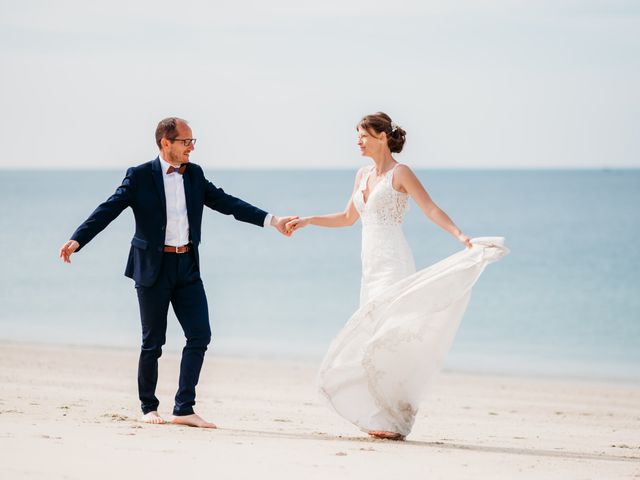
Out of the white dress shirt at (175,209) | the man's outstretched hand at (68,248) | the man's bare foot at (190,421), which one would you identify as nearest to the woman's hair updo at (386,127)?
the white dress shirt at (175,209)

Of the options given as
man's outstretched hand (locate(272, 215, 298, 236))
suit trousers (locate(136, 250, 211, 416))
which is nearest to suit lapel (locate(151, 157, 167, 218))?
suit trousers (locate(136, 250, 211, 416))

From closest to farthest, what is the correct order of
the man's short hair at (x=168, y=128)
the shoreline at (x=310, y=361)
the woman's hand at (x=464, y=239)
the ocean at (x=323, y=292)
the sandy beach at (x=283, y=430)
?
the sandy beach at (x=283, y=430) → the woman's hand at (x=464, y=239) → the man's short hair at (x=168, y=128) → the shoreline at (x=310, y=361) → the ocean at (x=323, y=292)

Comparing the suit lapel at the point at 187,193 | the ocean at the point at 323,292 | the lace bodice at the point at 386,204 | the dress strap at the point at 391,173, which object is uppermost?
the ocean at the point at 323,292

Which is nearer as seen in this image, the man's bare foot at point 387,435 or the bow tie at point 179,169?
the man's bare foot at point 387,435

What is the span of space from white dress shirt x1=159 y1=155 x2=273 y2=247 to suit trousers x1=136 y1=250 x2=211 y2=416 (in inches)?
4.1

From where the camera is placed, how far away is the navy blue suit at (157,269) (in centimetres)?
667

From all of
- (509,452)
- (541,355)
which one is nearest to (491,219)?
(541,355)

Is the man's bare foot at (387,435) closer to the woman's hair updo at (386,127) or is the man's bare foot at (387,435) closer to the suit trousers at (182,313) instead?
the suit trousers at (182,313)

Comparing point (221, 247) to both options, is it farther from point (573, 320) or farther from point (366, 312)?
point (366, 312)

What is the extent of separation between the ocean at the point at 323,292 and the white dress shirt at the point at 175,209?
25.8 ft

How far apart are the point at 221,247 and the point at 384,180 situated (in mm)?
29762

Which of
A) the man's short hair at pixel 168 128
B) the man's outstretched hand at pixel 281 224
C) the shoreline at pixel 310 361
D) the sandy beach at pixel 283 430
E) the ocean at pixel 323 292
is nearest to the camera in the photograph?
the sandy beach at pixel 283 430

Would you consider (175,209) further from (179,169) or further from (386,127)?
(386,127)

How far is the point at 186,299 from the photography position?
6801mm
